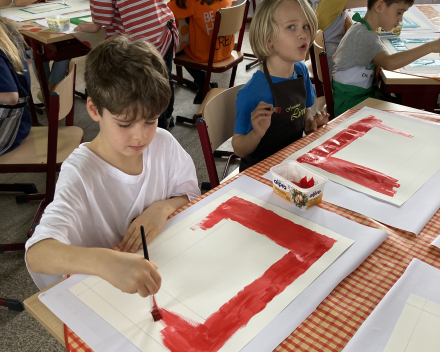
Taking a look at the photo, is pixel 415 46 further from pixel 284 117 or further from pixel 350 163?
pixel 350 163

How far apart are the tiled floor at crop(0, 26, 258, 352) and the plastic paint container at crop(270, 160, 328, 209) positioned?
1063mm

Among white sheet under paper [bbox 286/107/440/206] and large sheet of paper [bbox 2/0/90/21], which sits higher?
large sheet of paper [bbox 2/0/90/21]

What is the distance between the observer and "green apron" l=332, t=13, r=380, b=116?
6.29 feet

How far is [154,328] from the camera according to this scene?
0.64 m

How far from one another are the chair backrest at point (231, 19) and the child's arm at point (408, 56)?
1.20 metres

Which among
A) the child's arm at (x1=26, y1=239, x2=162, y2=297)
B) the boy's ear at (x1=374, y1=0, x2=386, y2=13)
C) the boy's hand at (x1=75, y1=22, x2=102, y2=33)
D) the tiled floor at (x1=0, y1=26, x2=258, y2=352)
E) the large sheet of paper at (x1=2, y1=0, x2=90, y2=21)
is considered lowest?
the tiled floor at (x1=0, y1=26, x2=258, y2=352)

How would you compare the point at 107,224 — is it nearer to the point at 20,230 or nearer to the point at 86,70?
the point at 86,70

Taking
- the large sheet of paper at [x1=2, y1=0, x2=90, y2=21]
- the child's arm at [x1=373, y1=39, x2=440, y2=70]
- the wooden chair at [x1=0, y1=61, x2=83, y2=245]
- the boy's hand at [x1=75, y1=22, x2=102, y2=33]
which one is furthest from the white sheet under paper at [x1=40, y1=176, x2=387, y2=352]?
the large sheet of paper at [x1=2, y1=0, x2=90, y2=21]

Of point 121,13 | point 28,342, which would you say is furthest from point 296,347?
point 121,13

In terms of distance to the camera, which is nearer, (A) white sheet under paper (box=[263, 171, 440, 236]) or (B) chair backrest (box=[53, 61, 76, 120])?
(A) white sheet under paper (box=[263, 171, 440, 236])

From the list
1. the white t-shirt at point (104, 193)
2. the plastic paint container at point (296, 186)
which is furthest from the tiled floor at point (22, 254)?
the plastic paint container at point (296, 186)

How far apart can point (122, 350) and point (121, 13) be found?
6.80 ft

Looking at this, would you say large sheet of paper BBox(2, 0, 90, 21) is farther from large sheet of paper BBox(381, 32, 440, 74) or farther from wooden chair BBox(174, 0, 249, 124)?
large sheet of paper BBox(381, 32, 440, 74)

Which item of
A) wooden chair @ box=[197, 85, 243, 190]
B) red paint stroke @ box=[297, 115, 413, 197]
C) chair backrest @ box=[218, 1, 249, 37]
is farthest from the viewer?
chair backrest @ box=[218, 1, 249, 37]
